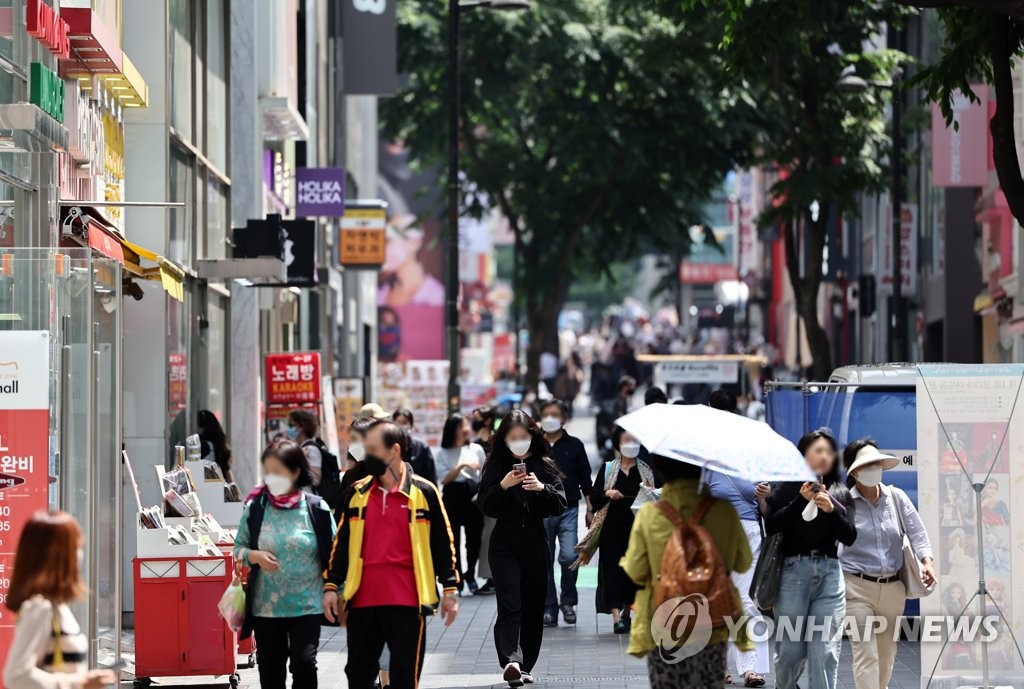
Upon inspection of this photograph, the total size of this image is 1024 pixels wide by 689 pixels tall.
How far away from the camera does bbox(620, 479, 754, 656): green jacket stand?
8172 millimetres

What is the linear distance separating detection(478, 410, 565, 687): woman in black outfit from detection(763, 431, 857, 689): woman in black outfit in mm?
2792

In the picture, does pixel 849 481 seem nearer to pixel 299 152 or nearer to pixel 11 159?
pixel 11 159

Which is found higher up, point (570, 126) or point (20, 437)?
point (570, 126)

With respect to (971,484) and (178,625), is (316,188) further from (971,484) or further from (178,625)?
(971,484)

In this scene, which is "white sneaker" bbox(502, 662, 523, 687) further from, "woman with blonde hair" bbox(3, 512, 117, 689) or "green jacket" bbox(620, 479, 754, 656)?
"woman with blonde hair" bbox(3, 512, 117, 689)

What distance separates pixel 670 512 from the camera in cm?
826

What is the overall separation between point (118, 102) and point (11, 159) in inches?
158

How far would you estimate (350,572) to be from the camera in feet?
30.1

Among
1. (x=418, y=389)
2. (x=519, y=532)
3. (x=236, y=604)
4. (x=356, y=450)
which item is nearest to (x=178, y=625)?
(x=519, y=532)

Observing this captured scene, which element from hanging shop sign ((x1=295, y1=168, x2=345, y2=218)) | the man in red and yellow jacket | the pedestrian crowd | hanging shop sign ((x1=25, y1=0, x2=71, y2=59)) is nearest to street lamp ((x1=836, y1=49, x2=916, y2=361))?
hanging shop sign ((x1=295, y1=168, x2=345, y2=218))

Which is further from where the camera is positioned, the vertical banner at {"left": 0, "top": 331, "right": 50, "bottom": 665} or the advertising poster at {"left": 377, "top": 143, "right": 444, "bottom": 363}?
the advertising poster at {"left": 377, "top": 143, "right": 444, "bottom": 363}

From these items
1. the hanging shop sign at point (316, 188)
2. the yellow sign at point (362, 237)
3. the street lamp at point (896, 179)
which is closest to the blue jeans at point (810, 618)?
the hanging shop sign at point (316, 188)

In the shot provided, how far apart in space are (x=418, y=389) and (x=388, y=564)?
75.5 feet

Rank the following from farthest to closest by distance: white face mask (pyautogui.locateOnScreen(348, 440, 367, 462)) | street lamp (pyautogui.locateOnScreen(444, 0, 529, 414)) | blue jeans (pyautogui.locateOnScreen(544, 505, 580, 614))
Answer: street lamp (pyautogui.locateOnScreen(444, 0, 529, 414))
blue jeans (pyautogui.locateOnScreen(544, 505, 580, 614))
white face mask (pyautogui.locateOnScreen(348, 440, 367, 462))
